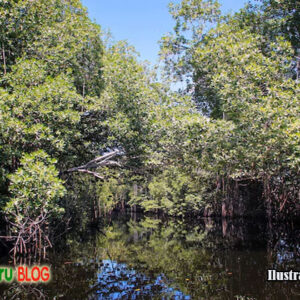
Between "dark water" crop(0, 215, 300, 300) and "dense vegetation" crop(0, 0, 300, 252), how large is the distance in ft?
4.97

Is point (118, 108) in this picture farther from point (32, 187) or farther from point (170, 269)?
point (170, 269)

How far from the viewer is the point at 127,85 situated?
325 inches

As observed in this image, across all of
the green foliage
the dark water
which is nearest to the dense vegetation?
the green foliage

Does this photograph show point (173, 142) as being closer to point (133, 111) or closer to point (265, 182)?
point (133, 111)

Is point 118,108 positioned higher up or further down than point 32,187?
higher up

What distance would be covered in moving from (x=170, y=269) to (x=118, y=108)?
463 cm

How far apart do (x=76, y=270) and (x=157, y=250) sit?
2922 millimetres

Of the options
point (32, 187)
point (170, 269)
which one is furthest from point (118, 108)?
point (170, 269)

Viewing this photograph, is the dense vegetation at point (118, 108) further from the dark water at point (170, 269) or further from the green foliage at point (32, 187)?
the dark water at point (170, 269)

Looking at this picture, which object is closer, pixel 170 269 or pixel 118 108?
pixel 170 269

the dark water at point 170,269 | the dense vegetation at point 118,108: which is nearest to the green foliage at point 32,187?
the dense vegetation at point 118,108

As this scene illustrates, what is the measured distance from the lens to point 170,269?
606 cm

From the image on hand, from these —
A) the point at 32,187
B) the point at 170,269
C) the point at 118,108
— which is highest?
the point at 118,108

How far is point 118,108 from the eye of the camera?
8320 mm
